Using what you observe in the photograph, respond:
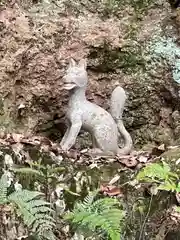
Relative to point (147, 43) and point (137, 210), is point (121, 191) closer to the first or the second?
point (137, 210)

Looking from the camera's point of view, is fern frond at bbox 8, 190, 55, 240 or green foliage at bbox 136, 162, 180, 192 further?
green foliage at bbox 136, 162, 180, 192

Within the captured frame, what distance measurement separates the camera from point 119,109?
3664mm

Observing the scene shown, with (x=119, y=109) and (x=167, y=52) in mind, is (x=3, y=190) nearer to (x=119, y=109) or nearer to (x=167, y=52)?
(x=119, y=109)

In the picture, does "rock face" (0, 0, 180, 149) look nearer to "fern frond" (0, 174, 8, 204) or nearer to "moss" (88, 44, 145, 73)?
"moss" (88, 44, 145, 73)

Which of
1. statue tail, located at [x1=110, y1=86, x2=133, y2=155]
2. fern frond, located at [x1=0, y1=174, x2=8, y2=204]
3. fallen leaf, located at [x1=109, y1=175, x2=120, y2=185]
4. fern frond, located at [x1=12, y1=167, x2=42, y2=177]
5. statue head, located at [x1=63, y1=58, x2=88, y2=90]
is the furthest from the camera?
statue tail, located at [x1=110, y1=86, x2=133, y2=155]

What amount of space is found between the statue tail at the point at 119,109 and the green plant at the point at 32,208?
48.7 inches

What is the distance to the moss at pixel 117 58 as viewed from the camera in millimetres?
4102

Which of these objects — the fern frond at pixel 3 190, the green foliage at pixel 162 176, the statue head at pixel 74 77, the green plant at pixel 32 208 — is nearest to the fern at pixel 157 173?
the green foliage at pixel 162 176

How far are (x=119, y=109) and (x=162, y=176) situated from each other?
1.15 metres

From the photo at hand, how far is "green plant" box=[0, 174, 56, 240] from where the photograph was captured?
238cm

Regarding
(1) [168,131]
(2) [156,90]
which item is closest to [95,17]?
(2) [156,90]

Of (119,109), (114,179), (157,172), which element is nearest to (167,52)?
(119,109)

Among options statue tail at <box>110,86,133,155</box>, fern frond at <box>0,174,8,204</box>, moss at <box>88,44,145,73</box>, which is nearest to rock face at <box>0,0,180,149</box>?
moss at <box>88,44,145,73</box>

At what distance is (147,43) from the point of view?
13.7 ft
